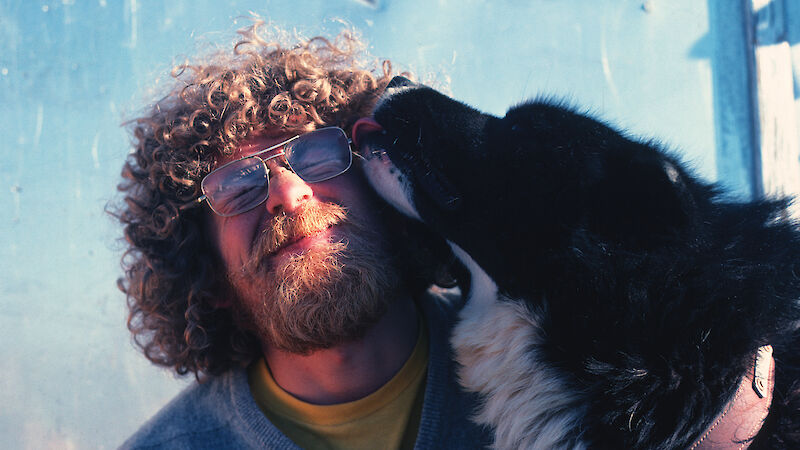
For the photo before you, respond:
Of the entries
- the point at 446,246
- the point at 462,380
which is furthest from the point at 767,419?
the point at 446,246

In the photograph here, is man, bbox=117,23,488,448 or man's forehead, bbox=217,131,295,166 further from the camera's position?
man's forehead, bbox=217,131,295,166

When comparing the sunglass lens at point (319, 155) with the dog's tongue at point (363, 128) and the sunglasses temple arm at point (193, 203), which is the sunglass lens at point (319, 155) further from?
the sunglasses temple arm at point (193, 203)

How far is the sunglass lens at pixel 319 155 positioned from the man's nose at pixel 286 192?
1.5 inches

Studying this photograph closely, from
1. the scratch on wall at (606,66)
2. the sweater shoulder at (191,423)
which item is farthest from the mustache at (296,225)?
the scratch on wall at (606,66)

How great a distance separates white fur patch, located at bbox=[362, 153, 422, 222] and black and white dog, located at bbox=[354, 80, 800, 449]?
7 cm

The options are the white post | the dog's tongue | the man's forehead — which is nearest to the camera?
the dog's tongue

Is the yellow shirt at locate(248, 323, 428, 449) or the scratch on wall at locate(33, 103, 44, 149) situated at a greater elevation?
the scratch on wall at locate(33, 103, 44, 149)

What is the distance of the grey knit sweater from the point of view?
1750 mm

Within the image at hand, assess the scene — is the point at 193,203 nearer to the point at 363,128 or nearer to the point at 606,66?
the point at 363,128

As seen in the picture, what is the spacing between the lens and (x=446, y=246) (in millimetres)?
1817

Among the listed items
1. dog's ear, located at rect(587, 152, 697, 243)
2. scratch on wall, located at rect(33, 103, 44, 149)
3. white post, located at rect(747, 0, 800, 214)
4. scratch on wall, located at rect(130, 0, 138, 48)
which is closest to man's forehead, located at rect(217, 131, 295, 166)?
scratch on wall, located at rect(130, 0, 138, 48)

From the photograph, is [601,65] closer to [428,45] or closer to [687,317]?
[428,45]

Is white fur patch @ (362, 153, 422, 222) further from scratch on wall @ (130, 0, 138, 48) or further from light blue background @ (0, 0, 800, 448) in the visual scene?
scratch on wall @ (130, 0, 138, 48)

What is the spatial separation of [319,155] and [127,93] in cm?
109
